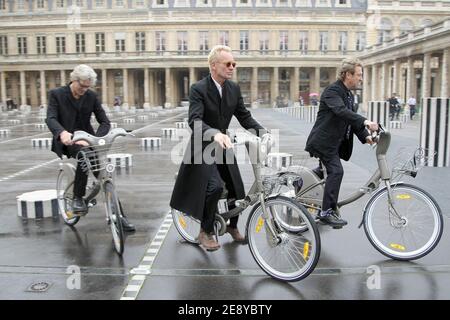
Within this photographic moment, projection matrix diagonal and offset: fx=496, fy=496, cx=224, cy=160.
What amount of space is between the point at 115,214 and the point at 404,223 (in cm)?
280

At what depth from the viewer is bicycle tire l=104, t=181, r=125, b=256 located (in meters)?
4.83

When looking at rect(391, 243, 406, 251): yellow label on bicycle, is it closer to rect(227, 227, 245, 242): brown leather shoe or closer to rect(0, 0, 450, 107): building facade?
rect(227, 227, 245, 242): brown leather shoe

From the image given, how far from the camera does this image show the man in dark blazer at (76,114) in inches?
211

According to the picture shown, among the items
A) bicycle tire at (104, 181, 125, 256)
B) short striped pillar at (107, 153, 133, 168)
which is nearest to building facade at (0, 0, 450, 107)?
short striped pillar at (107, 153, 133, 168)

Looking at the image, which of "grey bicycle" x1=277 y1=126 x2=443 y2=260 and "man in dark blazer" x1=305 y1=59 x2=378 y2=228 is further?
"man in dark blazer" x1=305 y1=59 x2=378 y2=228

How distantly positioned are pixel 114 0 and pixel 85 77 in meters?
74.1

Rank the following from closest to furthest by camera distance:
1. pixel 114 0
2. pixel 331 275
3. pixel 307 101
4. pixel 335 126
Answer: pixel 331 275, pixel 335 126, pixel 307 101, pixel 114 0

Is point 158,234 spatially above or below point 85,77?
below

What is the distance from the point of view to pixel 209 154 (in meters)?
4.67

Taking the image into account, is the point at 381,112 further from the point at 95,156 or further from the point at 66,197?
the point at 95,156

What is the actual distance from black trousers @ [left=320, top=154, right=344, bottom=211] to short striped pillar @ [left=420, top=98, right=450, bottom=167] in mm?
6479

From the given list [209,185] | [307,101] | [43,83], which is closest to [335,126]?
[209,185]
